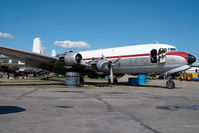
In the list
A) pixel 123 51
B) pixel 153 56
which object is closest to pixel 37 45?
pixel 123 51

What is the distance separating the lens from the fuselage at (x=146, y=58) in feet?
52.7

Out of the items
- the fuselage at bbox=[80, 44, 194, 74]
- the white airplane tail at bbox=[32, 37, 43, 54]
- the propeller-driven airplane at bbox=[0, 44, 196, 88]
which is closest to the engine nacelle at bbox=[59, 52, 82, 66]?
the propeller-driven airplane at bbox=[0, 44, 196, 88]

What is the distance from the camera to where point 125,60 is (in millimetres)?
18578

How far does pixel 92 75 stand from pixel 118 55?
347cm

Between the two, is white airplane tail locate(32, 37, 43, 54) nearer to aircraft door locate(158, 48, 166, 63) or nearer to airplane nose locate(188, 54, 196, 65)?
aircraft door locate(158, 48, 166, 63)

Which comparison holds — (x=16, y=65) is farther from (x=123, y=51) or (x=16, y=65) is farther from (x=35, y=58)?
(x=123, y=51)

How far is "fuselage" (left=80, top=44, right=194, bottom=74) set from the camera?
16078 mm

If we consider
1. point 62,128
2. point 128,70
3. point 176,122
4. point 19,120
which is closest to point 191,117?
point 176,122

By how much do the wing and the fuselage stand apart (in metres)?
4.80

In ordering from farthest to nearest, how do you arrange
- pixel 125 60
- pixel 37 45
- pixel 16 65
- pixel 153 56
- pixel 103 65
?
pixel 16 65 → pixel 37 45 → pixel 125 60 → pixel 103 65 → pixel 153 56

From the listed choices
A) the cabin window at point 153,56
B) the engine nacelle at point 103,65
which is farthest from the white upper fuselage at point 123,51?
the engine nacelle at point 103,65

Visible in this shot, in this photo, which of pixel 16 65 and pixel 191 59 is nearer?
pixel 191 59

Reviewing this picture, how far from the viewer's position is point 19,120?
493cm

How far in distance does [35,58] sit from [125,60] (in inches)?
321
